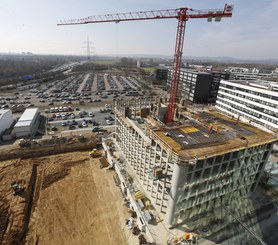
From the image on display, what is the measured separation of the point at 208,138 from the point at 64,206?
30.8 metres

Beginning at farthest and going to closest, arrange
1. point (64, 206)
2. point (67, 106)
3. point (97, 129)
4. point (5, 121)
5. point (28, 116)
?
point (67, 106)
point (28, 116)
point (97, 129)
point (5, 121)
point (64, 206)

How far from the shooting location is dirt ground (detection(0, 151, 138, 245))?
29425 millimetres

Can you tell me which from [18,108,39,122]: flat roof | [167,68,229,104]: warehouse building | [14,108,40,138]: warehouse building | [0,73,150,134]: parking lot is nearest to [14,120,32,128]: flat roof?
[14,108,40,138]: warehouse building

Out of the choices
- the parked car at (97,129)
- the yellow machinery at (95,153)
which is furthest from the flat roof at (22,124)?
the yellow machinery at (95,153)

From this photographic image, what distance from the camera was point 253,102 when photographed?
225 ft

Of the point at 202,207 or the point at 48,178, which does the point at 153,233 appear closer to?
the point at 202,207

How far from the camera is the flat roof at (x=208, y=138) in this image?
27.4 m

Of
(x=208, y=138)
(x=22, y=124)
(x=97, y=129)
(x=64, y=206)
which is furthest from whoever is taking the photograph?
(x=97, y=129)

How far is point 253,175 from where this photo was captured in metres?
36.1

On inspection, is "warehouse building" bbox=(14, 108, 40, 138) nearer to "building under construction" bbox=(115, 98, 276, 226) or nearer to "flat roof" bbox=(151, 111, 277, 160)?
"building under construction" bbox=(115, 98, 276, 226)

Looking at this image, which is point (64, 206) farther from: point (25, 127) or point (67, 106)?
point (67, 106)

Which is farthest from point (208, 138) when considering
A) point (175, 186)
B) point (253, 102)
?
point (253, 102)

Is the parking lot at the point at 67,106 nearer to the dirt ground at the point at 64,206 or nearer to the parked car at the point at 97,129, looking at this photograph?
the parked car at the point at 97,129

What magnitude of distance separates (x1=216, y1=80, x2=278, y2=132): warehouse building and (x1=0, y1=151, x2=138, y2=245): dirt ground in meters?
43.5
